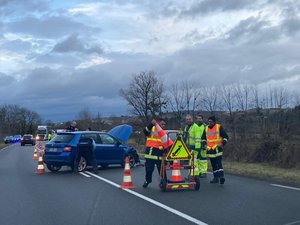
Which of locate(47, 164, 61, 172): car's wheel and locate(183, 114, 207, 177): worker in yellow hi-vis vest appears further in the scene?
locate(47, 164, 61, 172): car's wheel

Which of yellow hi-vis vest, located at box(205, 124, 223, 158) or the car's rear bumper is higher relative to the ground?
yellow hi-vis vest, located at box(205, 124, 223, 158)

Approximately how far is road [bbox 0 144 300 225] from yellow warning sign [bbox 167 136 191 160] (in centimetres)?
88

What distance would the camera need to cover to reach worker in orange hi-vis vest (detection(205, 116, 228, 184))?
13.6 metres

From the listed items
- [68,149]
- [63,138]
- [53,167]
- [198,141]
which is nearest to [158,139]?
[198,141]

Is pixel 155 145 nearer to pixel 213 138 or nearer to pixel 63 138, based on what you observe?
pixel 213 138

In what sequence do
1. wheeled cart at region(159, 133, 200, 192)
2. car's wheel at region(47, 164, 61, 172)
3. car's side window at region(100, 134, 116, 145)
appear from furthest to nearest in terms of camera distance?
car's side window at region(100, 134, 116, 145), car's wheel at region(47, 164, 61, 172), wheeled cart at region(159, 133, 200, 192)

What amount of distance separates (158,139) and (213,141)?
2285 millimetres

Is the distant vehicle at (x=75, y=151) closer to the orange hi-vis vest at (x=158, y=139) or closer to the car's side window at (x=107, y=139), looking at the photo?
the car's side window at (x=107, y=139)

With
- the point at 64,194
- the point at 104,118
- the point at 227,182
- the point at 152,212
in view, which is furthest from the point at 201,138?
the point at 104,118

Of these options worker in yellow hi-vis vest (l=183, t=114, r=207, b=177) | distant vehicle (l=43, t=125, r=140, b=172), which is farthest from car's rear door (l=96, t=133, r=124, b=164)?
worker in yellow hi-vis vest (l=183, t=114, r=207, b=177)

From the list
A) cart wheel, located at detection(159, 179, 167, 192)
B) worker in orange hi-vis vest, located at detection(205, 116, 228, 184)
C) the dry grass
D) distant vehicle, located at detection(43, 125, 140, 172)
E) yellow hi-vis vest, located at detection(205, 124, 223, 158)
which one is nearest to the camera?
cart wheel, located at detection(159, 179, 167, 192)

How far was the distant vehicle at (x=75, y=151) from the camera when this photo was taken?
17.8 metres

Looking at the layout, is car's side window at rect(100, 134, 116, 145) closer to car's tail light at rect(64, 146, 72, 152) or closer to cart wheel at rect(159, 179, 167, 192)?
car's tail light at rect(64, 146, 72, 152)

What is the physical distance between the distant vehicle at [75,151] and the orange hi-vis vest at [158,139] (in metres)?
6.20
